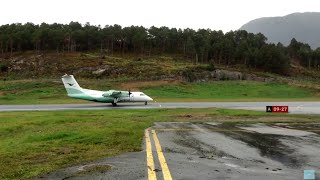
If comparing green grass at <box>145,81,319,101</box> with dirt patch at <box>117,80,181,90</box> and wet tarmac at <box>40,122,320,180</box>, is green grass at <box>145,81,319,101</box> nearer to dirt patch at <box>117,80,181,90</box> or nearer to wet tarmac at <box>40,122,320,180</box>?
dirt patch at <box>117,80,181,90</box>

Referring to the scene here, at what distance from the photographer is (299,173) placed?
8062 mm

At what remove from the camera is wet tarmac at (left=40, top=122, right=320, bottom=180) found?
25.3ft

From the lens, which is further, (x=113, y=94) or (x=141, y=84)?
(x=141, y=84)

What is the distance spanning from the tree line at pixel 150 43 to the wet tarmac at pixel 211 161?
104245 mm

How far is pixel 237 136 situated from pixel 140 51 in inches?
4632

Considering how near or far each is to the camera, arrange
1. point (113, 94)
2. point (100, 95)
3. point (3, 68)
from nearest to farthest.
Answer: point (113, 94), point (100, 95), point (3, 68)

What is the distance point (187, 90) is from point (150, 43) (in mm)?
69097

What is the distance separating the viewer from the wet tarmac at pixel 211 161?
7715 mm

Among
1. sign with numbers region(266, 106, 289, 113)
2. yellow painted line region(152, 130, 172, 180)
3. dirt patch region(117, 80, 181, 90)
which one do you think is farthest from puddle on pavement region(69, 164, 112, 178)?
dirt patch region(117, 80, 181, 90)

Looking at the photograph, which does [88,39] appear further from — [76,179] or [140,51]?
[76,179]

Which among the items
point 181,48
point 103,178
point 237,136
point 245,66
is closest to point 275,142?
point 237,136

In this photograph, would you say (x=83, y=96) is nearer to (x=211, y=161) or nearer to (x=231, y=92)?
(x=231, y=92)

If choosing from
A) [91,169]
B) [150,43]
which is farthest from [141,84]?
[150,43]

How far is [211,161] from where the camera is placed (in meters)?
9.30
